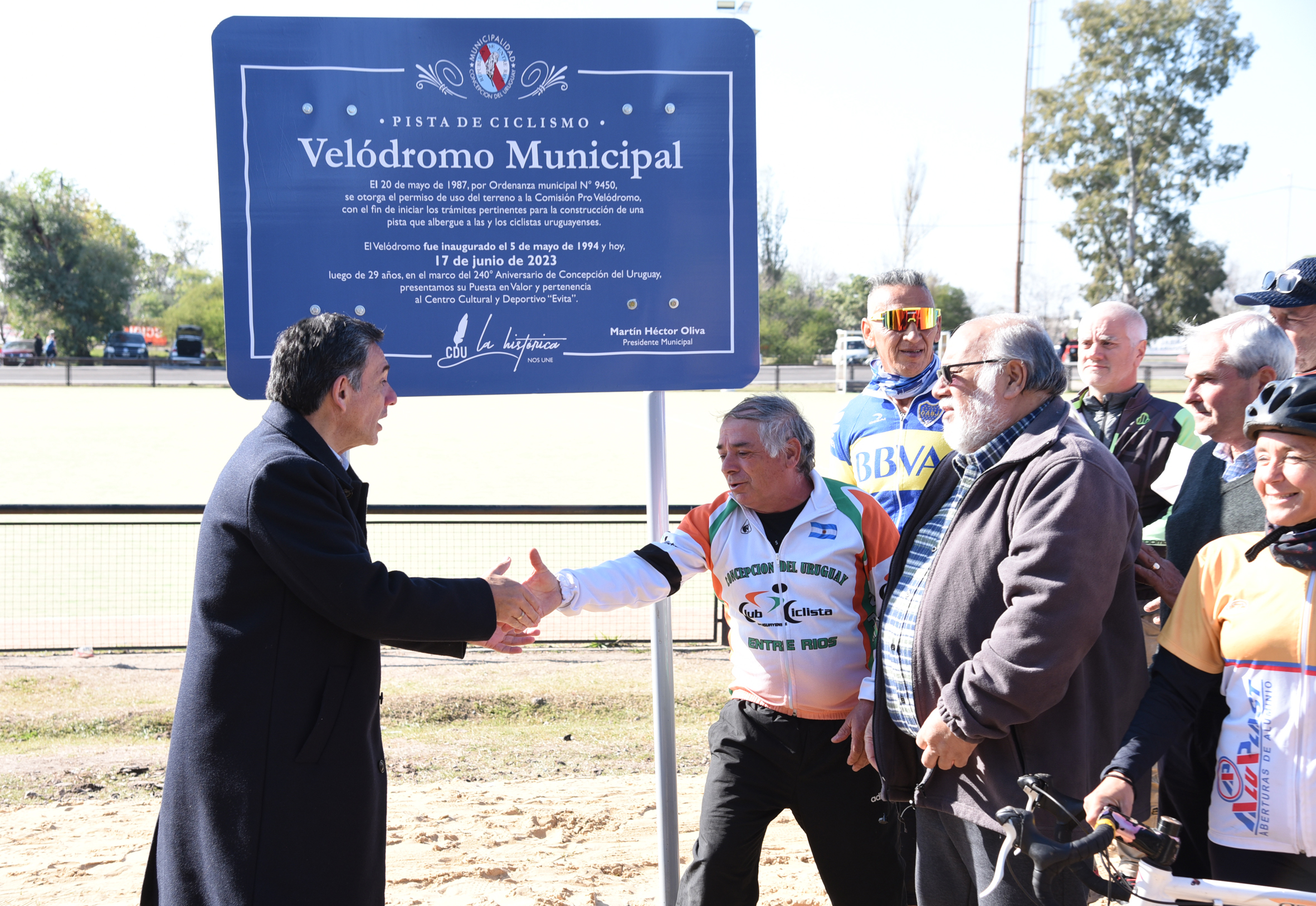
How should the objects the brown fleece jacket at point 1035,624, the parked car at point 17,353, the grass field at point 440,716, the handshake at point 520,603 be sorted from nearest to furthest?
the brown fleece jacket at point 1035,624 < the handshake at point 520,603 < the grass field at point 440,716 < the parked car at point 17,353

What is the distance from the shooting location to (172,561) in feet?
32.9

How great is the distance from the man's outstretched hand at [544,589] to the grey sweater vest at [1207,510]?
6.07 feet

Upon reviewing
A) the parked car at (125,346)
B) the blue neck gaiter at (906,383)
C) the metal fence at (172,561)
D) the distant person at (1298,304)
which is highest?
the parked car at (125,346)

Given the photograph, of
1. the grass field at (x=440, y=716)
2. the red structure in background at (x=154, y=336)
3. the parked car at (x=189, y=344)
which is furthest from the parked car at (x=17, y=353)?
the grass field at (x=440, y=716)

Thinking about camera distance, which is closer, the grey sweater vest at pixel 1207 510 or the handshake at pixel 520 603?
the grey sweater vest at pixel 1207 510

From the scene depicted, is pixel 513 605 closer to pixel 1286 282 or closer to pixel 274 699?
pixel 274 699

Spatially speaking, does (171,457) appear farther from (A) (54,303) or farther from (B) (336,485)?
(A) (54,303)

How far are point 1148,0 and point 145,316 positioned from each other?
80.2 m

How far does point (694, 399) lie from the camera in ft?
A: 116

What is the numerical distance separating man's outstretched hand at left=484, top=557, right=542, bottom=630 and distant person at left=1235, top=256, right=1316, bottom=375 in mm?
2395

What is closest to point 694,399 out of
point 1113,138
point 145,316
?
point 1113,138

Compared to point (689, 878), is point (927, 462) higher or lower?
higher

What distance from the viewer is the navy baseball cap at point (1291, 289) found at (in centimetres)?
313

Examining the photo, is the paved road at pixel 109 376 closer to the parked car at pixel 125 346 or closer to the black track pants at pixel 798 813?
the parked car at pixel 125 346
